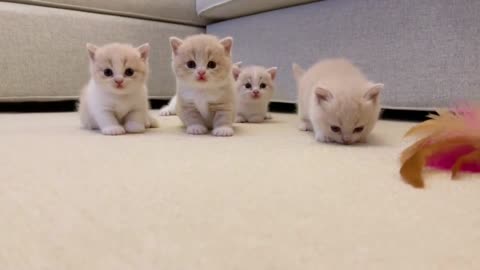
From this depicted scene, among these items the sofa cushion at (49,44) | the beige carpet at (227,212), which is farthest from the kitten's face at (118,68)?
the sofa cushion at (49,44)

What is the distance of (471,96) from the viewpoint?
1.56 metres

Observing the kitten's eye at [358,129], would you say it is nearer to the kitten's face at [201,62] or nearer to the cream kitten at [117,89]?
the kitten's face at [201,62]

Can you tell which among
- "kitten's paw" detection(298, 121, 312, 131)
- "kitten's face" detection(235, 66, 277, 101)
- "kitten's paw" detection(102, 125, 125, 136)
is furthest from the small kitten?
"kitten's paw" detection(102, 125, 125, 136)

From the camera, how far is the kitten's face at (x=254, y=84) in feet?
6.24

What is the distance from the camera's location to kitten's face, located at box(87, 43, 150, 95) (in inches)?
56.9

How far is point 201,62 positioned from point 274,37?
85 cm

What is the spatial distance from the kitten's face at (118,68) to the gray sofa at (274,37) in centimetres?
80

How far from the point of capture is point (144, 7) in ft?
7.93

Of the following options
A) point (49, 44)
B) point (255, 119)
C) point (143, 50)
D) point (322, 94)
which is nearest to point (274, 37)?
point (255, 119)

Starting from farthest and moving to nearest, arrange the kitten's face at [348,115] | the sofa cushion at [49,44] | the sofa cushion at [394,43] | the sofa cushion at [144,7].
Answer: the sofa cushion at [144,7], the sofa cushion at [49,44], the sofa cushion at [394,43], the kitten's face at [348,115]

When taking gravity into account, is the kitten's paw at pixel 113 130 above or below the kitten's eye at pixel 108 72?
below

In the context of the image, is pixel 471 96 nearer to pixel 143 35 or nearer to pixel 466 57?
pixel 466 57

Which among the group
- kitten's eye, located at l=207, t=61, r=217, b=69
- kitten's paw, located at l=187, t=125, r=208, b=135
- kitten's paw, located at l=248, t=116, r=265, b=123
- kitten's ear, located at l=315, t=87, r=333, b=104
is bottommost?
kitten's paw, located at l=248, t=116, r=265, b=123

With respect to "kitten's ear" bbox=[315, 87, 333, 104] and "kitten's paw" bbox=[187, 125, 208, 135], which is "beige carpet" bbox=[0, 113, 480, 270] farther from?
"kitten's paw" bbox=[187, 125, 208, 135]
